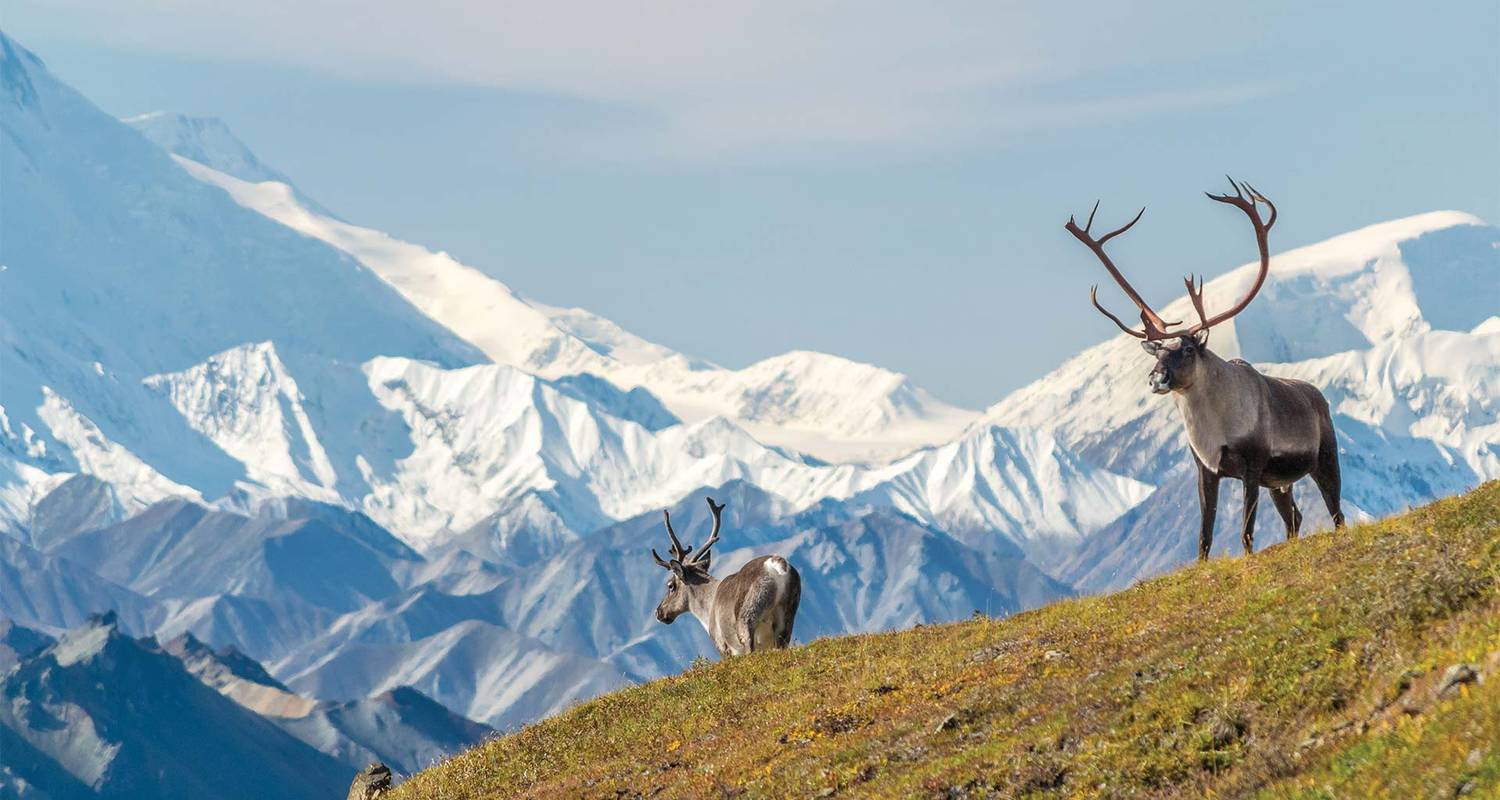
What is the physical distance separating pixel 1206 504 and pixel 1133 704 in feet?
33.6

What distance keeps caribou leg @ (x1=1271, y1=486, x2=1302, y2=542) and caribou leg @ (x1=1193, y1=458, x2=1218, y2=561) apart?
1225mm

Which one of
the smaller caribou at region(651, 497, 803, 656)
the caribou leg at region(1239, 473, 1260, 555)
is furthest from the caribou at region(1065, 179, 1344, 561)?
the smaller caribou at region(651, 497, 803, 656)

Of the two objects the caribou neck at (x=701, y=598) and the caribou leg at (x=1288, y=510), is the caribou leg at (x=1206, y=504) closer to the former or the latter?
the caribou leg at (x=1288, y=510)

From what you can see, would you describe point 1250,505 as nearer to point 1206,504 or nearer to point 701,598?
point 1206,504

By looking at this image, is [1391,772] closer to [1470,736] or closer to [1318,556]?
[1470,736]

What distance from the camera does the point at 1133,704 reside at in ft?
75.3

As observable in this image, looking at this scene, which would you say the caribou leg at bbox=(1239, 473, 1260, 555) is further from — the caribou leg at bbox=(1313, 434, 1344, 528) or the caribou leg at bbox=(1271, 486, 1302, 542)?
the caribou leg at bbox=(1313, 434, 1344, 528)

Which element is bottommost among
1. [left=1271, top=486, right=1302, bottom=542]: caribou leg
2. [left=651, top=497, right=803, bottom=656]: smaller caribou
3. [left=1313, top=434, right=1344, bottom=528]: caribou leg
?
[left=651, top=497, right=803, bottom=656]: smaller caribou

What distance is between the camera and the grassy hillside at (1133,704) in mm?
19344

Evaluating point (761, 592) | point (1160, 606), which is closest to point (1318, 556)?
point (1160, 606)

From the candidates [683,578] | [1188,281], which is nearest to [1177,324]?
[1188,281]

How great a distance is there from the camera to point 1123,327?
33.8 m

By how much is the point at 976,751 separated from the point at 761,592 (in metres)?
16.1

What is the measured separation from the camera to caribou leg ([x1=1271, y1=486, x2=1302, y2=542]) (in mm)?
32688
